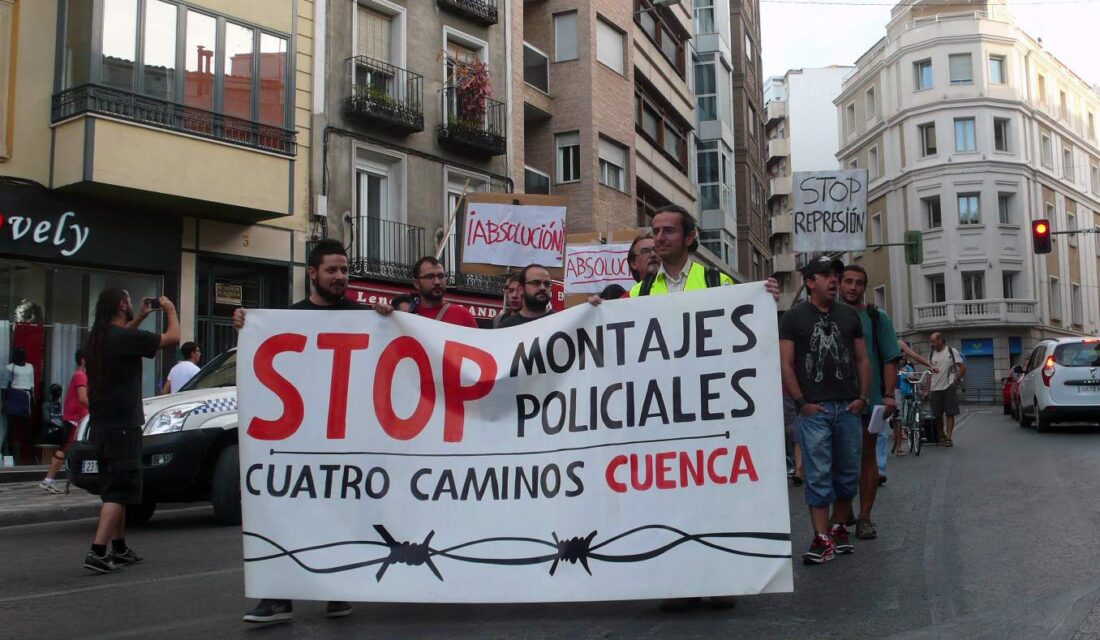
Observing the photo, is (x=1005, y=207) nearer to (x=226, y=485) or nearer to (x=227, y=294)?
(x=227, y=294)

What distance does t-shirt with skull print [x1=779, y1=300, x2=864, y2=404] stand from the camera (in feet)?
21.3

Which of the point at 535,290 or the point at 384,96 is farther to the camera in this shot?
the point at 384,96

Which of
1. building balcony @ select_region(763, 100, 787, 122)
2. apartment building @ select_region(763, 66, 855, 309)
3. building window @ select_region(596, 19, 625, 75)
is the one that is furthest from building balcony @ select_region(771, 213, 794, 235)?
building window @ select_region(596, 19, 625, 75)

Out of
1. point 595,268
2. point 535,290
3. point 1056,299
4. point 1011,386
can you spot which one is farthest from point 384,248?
→ point 1056,299

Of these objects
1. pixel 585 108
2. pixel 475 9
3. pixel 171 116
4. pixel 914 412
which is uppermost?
pixel 475 9

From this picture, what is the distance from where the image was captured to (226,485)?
9.38 metres

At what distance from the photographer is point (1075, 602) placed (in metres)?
5.13

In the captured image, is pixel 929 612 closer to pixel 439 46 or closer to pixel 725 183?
pixel 439 46

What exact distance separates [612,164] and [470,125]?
7800mm

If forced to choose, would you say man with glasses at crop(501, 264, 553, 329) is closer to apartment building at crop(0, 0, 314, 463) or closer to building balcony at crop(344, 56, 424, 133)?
apartment building at crop(0, 0, 314, 463)

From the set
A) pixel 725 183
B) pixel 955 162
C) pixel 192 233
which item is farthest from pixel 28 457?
pixel 955 162

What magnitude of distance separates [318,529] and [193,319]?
1360 cm

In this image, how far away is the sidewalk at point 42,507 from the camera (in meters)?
10.8

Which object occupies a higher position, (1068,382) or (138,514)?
(1068,382)
